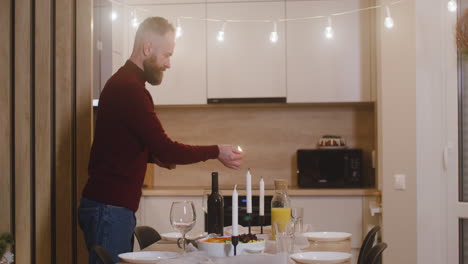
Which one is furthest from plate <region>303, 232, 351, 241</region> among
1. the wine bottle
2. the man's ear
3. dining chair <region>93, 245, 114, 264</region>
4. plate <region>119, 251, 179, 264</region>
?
the man's ear

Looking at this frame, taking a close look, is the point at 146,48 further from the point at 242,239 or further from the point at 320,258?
the point at 320,258

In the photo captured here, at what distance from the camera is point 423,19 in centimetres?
397

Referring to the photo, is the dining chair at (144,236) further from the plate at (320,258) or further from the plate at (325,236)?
the plate at (320,258)

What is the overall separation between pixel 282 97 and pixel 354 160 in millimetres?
702

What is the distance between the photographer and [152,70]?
276 centimetres

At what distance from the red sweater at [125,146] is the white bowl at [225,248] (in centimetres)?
60

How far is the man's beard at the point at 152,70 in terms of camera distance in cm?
275

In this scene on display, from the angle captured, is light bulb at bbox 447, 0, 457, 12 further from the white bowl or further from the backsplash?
the white bowl

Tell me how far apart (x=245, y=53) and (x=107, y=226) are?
2382mm

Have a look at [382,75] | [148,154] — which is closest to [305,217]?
[382,75]

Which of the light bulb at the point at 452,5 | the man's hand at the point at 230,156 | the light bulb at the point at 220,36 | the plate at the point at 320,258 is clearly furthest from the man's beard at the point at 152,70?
the light bulb at the point at 452,5

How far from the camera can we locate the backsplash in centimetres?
486

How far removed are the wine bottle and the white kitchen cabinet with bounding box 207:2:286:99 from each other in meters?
2.21

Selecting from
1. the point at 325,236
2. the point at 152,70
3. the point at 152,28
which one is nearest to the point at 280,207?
the point at 325,236
